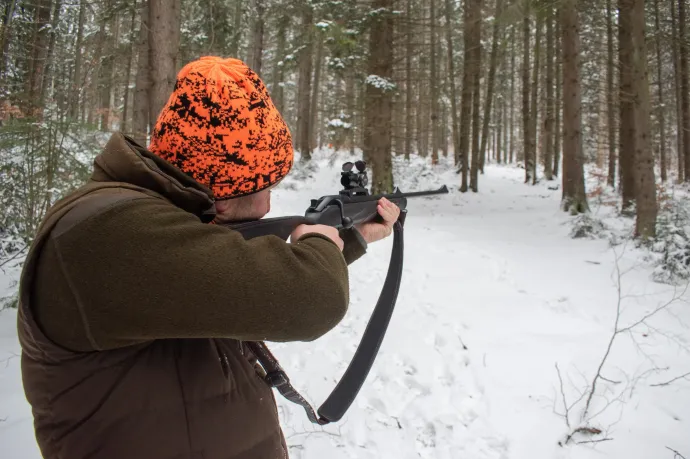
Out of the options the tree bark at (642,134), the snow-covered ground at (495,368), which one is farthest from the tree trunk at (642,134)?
the snow-covered ground at (495,368)

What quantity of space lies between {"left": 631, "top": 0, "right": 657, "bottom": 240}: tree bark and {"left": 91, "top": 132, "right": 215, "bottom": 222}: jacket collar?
905 centimetres

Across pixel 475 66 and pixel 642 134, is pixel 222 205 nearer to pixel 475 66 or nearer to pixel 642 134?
pixel 642 134

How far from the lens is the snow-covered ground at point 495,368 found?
2957mm

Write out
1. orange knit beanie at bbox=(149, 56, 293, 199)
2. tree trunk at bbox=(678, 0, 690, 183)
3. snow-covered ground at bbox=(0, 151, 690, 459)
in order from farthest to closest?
tree trunk at bbox=(678, 0, 690, 183)
snow-covered ground at bbox=(0, 151, 690, 459)
orange knit beanie at bbox=(149, 56, 293, 199)

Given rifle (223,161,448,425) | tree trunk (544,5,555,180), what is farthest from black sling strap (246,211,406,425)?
tree trunk (544,5,555,180)

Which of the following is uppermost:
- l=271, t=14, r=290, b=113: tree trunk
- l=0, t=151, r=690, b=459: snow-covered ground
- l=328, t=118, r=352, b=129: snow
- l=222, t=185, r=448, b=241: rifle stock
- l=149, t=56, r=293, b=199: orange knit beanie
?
l=271, t=14, r=290, b=113: tree trunk

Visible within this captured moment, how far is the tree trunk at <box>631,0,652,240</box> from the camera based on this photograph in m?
7.85

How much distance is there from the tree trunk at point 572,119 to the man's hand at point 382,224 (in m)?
10.5

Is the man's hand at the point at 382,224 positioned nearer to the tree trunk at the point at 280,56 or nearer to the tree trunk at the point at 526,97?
the tree trunk at the point at 280,56

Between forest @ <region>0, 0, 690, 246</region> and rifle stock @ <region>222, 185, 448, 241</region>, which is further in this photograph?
forest @ <region>0, 0, 690, 246</region>

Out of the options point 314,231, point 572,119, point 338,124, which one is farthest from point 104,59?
point 572,119

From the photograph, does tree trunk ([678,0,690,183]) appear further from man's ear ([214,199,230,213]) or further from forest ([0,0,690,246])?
man's ear ([214,199,230,213])

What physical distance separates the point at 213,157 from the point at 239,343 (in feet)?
1.67

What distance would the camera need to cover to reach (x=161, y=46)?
5.08 meters
